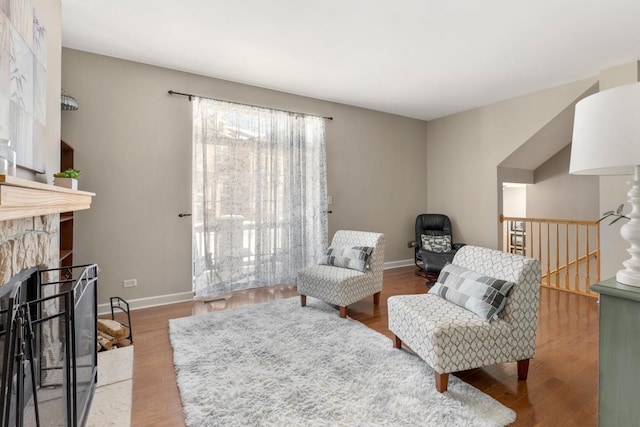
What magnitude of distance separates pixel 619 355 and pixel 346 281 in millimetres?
1972

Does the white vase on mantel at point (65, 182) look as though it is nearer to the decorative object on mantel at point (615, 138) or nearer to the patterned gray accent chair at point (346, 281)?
the patterned gray accent chair at point (346, 281)

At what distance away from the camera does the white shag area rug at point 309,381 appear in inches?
64.4

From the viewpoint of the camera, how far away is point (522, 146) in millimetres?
4422

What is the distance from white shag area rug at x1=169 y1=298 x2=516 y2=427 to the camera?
1.64 metres

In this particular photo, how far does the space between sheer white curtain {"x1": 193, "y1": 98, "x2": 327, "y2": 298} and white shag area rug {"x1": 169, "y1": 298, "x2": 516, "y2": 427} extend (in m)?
1.02

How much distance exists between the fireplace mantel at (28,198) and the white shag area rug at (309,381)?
1.26m

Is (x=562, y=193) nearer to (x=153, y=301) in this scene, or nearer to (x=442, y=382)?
(x=442, y=382)

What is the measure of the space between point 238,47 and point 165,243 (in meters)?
2.24

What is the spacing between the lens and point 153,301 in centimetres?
338

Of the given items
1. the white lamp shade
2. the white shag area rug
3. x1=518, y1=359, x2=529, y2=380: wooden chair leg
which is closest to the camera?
the white lamp shade

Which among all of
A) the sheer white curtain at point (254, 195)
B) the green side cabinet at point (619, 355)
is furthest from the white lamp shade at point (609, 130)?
the sheer white curtain at point (254, 195)

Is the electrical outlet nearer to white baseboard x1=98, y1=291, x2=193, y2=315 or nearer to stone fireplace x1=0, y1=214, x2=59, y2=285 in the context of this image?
white baseboard x1=98, y1=291, x2=193, y2=315

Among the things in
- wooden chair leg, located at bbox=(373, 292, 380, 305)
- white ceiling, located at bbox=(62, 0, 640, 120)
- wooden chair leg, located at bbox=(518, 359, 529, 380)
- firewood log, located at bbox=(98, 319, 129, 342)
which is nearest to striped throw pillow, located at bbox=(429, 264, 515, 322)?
wooden chair leg, located at bbox=(518, 359, 529, 380)

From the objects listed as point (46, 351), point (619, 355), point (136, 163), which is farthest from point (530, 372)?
point (136, 163)
